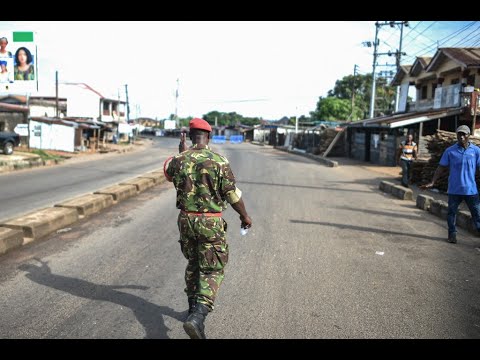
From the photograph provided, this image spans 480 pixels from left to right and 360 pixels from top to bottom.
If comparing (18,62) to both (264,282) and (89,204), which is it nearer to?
(89,204)

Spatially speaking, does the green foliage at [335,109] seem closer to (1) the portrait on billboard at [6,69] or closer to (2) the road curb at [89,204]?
(1) the portrait on billboard at [6,69]

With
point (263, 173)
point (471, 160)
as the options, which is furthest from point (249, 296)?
point (263, 173)

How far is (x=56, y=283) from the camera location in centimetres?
461

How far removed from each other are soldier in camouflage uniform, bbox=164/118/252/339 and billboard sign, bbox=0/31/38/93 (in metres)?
19.2

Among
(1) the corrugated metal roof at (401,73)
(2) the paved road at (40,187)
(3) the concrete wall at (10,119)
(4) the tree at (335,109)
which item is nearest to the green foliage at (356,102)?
(4) the tree at (335,109)

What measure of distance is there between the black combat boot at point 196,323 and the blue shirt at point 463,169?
15.8 ft

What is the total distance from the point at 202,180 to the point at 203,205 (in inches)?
7.7

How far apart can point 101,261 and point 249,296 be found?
216cm

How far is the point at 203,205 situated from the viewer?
132 inches

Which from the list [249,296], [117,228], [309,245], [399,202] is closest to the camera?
[249,296]

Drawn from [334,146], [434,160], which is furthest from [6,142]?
[334,146]
